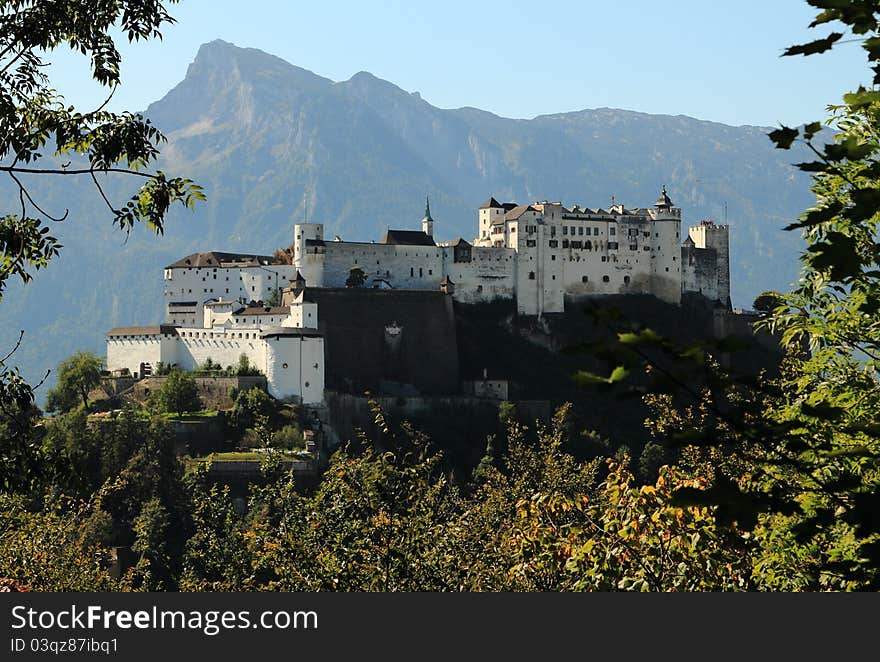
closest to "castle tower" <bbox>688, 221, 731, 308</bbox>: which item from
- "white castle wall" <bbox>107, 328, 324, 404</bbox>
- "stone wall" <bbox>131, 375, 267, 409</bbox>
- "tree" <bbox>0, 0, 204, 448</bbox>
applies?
"white castle wall" <bbox>107, 328, 324, 404</bbox>

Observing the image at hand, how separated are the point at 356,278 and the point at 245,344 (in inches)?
374

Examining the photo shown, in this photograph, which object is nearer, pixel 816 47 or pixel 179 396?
pixel 816 47

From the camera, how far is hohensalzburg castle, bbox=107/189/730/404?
7406 centimetres

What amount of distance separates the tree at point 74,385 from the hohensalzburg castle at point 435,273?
279cm

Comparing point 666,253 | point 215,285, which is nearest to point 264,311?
point 215,285

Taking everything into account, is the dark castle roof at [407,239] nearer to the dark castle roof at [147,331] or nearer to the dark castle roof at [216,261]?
the dark castle roof at [216,261]

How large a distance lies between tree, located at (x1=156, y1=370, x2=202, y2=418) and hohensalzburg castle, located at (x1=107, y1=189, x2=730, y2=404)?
159 inches

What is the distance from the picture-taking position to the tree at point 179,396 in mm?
67188

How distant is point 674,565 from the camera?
14.8 metres

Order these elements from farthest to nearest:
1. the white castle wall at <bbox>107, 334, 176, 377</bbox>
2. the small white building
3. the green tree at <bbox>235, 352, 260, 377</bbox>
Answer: the white castle wall at <bbox>107, 334, 176, 377</bbox>
the green tree at <bbox>235, 352, 260, 377</bbox>
the small white building

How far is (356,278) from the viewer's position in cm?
7925

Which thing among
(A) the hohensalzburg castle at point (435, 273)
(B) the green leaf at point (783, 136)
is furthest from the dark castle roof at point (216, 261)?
(B) the green leaf at point (783, 136)

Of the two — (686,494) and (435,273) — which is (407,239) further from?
(686,494)

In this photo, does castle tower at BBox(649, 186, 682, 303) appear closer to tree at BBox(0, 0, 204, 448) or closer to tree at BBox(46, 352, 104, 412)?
tree at BBox(46, 352, 104, 412)
